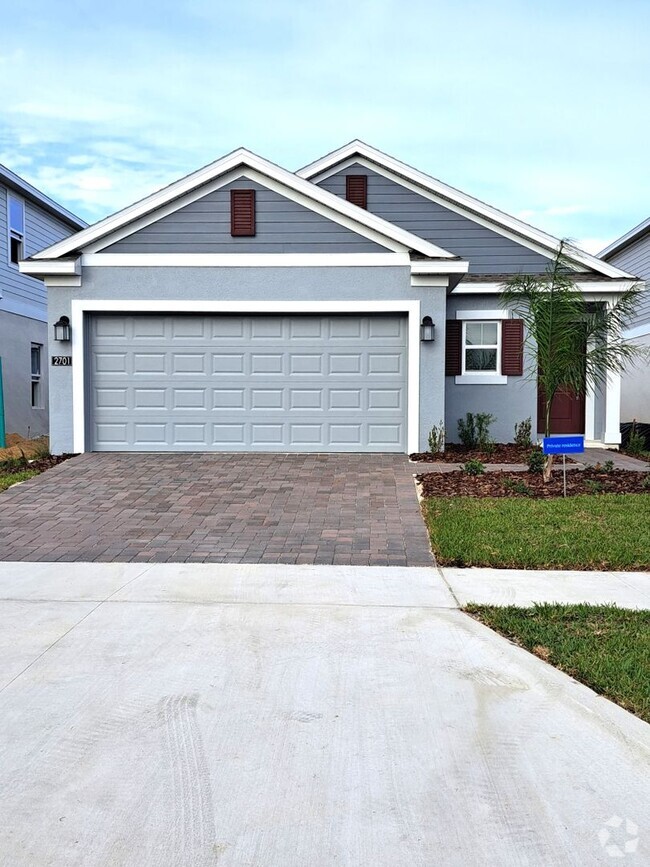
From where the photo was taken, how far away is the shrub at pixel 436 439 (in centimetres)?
1405

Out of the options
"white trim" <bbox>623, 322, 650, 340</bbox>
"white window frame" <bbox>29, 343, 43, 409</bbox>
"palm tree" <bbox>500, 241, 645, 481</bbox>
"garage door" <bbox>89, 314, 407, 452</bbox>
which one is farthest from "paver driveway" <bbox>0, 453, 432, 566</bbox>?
"white trim" <bbox>623, 322, 650, 340</bbox>

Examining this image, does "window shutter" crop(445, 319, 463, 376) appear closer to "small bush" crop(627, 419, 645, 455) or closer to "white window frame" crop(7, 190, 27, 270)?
"small bush" crop(627, 419, 645, 455)

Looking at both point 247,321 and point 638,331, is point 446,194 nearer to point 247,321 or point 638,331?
→ point 247,321

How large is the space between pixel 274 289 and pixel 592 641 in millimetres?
10134

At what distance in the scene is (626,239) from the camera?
78.4 ft

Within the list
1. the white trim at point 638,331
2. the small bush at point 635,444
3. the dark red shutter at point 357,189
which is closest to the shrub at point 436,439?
the small bush at point 635,444

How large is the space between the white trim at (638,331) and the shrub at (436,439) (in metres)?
11.4

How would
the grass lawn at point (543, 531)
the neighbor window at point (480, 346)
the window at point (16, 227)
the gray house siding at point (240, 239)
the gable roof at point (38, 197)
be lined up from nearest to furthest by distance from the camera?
1. the grass lawn at point (543, 531)
2. the gray house siding at point (240, 239)
3. the neighbor window at point (480, 346)
4. the gable roof at point (38, 197)
5. the window at point (16, 227)

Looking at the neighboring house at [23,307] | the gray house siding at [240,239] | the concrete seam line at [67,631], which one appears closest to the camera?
the concrete seam line at [67,631]

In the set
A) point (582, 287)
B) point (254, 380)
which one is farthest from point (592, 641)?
point (582, 287)

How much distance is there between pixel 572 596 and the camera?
248 inches

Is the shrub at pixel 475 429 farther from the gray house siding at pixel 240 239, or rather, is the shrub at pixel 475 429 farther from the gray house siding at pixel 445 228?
the gray house siding at pixel 240 239

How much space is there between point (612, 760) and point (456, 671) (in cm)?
120

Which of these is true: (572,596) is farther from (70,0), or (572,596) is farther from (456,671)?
(70,0)
